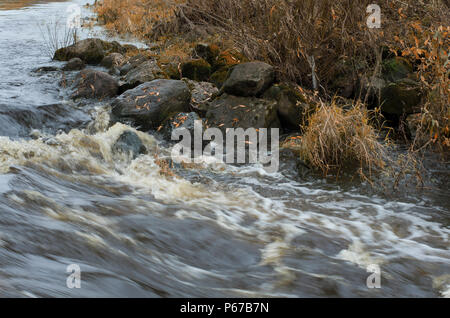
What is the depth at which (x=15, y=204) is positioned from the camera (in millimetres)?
3836

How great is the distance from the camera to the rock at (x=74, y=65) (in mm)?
10197

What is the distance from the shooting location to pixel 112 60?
1039 centimetres

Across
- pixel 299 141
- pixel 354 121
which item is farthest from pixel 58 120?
pixel 354 121

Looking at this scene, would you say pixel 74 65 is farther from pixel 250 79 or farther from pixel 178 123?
pixel 250 79

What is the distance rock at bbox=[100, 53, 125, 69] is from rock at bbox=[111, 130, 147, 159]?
424 cm

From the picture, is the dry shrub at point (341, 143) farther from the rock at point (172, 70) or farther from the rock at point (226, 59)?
the rock at point (172, 70)

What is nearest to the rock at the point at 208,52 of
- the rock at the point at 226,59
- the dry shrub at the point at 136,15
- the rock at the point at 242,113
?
the rock at the point at 226,59

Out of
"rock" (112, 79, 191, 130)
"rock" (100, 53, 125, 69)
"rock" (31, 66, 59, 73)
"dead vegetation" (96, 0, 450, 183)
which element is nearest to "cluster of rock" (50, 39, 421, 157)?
"rock" (112, 79, 191, 130)

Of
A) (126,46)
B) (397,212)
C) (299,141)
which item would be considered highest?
(126,46)

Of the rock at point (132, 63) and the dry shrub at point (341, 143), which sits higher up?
the rock at point (132, 63)

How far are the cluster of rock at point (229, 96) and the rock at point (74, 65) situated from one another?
1744 mm

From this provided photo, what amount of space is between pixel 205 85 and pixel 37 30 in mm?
9489

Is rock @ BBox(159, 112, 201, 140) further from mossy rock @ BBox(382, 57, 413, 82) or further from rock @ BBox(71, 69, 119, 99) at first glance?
mossy rock @ BBox(382, 57, 413, 82)
